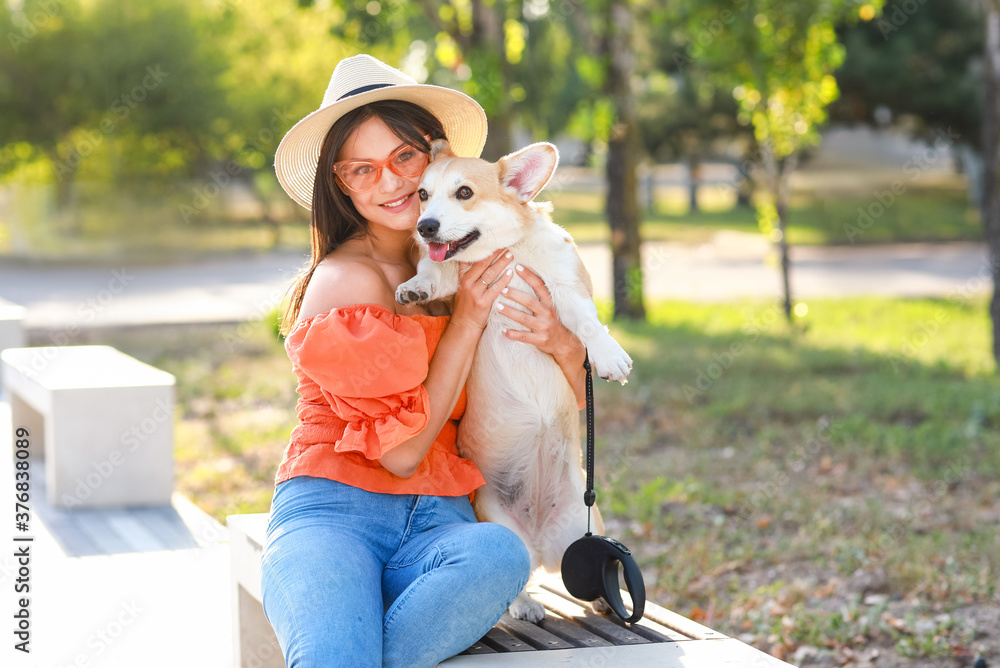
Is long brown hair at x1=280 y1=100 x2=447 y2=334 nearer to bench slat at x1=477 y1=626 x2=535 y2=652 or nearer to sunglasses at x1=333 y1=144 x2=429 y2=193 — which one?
sunglasses at x1=333 y1=144 x2=429 y2=193

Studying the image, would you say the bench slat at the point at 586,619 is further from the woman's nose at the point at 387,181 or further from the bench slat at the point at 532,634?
the woman's nose at the point at 387,181

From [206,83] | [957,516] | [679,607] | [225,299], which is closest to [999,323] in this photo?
[957,516]

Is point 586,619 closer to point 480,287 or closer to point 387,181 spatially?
point 480,287

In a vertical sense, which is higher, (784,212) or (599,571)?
(784,212)

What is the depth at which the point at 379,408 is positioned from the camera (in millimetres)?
2301

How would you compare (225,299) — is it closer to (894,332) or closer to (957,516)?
(894,332)

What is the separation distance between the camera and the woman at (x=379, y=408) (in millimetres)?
2096

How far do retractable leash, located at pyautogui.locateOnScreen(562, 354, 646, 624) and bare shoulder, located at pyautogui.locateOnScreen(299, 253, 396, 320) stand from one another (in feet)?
2.02

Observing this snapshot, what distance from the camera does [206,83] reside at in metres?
19.9

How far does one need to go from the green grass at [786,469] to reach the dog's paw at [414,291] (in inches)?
71.5

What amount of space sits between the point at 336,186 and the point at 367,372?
1.97ft

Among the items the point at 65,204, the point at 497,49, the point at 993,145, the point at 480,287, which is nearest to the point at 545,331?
the point at 480,287

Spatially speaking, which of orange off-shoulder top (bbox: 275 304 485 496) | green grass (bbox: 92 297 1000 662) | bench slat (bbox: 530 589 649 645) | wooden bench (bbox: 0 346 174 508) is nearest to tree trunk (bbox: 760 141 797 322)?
green grass (bbox: 92 297 1000 662)

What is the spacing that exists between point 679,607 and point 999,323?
4715mm
